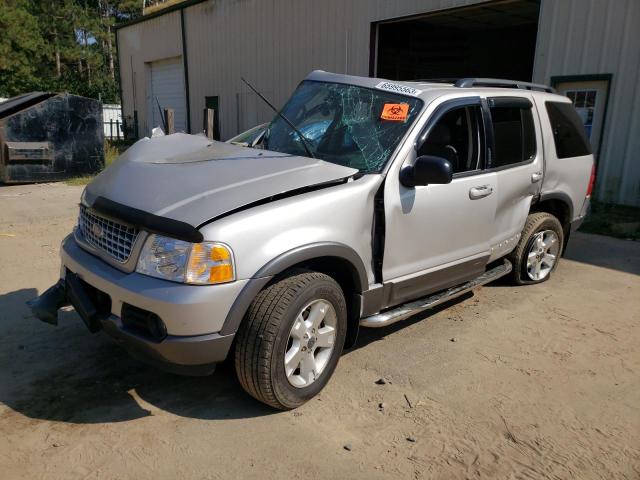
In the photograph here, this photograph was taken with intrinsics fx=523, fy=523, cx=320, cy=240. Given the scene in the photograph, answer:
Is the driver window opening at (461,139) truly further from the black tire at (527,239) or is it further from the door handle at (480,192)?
the black tire at (527,239)

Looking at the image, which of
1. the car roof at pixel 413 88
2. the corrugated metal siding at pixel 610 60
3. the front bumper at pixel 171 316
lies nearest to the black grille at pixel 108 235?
the front bumper at pixel 171 316

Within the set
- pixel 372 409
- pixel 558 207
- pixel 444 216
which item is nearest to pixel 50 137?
pixel 444 216

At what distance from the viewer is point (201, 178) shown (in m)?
3.06

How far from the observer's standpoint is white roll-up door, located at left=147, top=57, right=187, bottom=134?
2052 cm

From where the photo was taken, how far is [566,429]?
298cm

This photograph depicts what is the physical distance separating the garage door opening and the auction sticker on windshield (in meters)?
11.1

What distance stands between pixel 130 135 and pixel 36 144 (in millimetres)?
14713

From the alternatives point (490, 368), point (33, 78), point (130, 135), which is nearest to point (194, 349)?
point (490, 368)

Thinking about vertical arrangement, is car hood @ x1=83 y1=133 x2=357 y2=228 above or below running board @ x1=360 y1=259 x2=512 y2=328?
above

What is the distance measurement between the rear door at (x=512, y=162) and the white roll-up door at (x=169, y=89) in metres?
17.2

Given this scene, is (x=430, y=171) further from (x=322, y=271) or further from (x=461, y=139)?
(x=461, y=139)

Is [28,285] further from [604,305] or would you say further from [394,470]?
[604,305]

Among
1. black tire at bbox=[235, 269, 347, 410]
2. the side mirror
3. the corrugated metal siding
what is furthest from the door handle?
the corrugated metal siding

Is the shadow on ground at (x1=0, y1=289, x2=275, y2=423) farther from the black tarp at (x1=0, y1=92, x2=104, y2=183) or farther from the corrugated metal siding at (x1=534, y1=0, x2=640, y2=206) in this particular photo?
the corrugated metal siding at (x1=534, y1=0, x2=640, y2=206)
